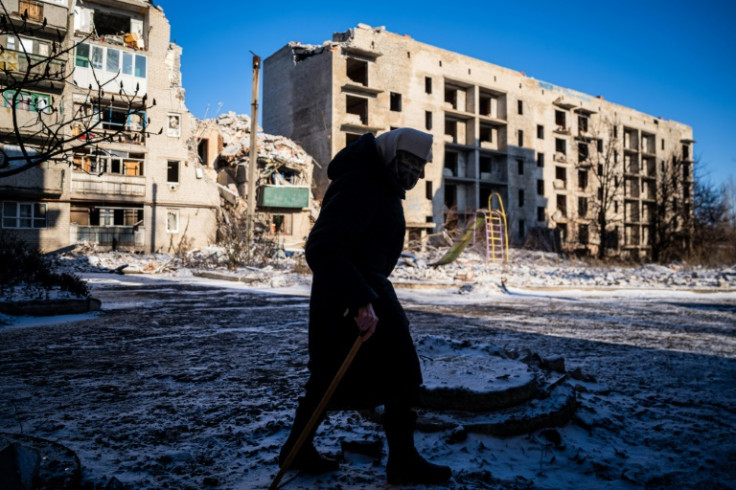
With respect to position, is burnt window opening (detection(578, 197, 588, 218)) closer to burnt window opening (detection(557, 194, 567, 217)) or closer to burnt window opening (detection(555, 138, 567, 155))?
burnt window opening (detection(557, 194, 567, 217))

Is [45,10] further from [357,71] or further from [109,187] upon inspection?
[357,71]

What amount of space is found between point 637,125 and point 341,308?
58.1m

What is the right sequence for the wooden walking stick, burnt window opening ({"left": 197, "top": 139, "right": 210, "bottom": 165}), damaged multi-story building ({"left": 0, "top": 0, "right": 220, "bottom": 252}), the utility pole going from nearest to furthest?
the wooden walking stick → the utility pole → damaged multi-story building ({"left": 0, "top": 0, "right": 220, "bottom": 252}) → burnt window opening ({"left": 197, "top": 139, "right": 210, "bottom": 165})

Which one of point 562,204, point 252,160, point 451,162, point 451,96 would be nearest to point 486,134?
point 451,162

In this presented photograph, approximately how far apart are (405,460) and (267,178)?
2881cm

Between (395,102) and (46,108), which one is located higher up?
(395,102)

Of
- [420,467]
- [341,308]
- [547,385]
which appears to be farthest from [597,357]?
[341,308]

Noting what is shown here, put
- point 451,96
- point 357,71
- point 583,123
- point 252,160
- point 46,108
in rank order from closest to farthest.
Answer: point 46,108 → point 252,160 → point 357,71 → point 451,96 → point 583,123

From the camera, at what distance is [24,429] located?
8.00ft

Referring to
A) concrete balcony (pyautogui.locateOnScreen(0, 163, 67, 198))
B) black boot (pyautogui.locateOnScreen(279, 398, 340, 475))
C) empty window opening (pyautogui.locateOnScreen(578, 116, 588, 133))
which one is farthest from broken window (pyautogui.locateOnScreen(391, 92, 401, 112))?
black boot (pyautogui.locateOnScreen(279, 398, 340, 475))

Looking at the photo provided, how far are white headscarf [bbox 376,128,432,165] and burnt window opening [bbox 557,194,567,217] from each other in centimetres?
4515

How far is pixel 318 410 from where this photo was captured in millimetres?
1912

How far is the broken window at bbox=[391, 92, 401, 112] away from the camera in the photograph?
3425 centimetres

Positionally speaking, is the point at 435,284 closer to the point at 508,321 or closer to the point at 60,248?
the point at 508,321
